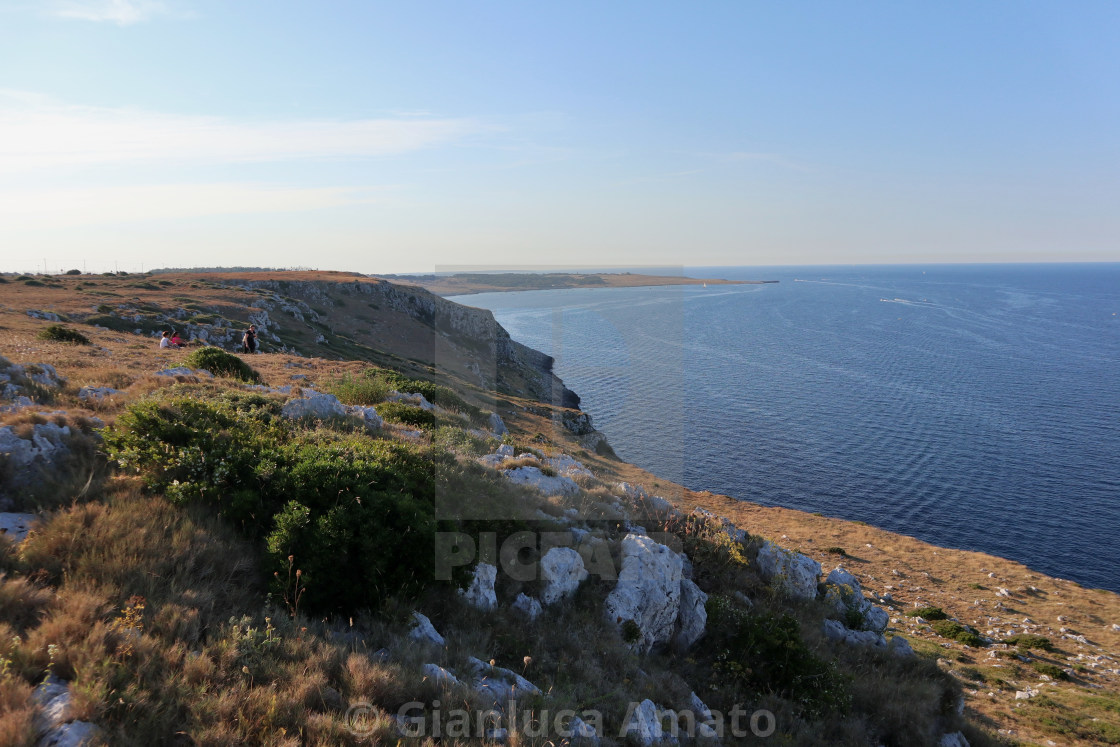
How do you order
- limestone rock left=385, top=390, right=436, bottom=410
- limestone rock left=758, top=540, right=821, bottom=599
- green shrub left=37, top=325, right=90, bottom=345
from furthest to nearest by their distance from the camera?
green shrub left=37, top=325, right=90, bottom=345 < limestone rock left=385, top=390, right=436, bottom=410 < limestone rock left=758, top=540, right=821, bottom=599

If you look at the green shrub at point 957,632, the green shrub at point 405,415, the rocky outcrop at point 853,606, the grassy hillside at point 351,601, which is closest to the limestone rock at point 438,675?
the grassy hillside at point 351,601

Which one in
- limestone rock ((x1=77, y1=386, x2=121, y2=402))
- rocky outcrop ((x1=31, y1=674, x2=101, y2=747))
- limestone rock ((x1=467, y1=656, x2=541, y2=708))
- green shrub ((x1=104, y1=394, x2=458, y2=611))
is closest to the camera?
rocky outcrop ((x1=31, y1=674, x2=101, y2=747))

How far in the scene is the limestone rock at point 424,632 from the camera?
6999 millimetres

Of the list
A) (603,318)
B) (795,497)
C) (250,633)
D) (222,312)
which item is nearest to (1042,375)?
(795,497)

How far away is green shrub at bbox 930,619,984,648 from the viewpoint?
77.5 ft

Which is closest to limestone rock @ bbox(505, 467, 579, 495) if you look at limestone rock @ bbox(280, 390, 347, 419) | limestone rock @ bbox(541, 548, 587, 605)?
limestone rock @ bbox(541, 548, 587, 605)

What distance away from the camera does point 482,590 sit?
8.57 metres

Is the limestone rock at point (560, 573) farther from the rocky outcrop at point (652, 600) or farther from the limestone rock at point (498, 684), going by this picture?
the limestone rock at point (498, 684)

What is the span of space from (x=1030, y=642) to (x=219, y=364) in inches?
1445

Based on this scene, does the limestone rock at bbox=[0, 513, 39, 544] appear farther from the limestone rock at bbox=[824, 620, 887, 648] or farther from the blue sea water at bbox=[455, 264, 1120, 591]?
the blue sea water at bbox=[455, 264, 1120, 591]

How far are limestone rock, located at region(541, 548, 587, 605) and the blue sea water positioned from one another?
1479 inches

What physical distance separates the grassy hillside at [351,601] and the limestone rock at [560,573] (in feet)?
0.52

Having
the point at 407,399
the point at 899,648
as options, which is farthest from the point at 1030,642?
the point at 407,399

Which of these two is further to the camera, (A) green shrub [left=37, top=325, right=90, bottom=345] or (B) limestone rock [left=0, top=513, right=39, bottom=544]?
(A) green shrub [left=37, top=325, right=90, bottom=345]
